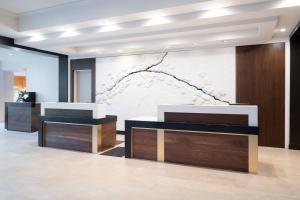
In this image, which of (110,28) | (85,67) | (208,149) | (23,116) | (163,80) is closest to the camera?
(208,149)

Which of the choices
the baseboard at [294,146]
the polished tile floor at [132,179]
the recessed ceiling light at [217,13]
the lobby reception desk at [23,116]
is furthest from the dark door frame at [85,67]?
the baseboard at [294,146]

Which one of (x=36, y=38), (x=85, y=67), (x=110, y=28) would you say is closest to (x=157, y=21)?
(x=110, y=28)

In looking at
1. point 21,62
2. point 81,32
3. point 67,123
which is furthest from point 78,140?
point 21,62

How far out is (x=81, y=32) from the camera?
5.39 metres

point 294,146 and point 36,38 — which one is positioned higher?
point 36,38

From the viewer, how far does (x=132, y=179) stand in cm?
361

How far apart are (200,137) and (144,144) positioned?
119cm

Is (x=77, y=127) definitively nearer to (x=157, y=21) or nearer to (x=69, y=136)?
(x=69, y=136)

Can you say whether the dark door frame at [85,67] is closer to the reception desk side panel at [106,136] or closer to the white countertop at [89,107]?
the white countertop at [89,107]

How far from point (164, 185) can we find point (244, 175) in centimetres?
145

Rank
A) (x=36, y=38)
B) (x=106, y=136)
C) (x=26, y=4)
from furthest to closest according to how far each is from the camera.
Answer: (x=36, y=38)
(x=106, y=136)
(x=26, y=4)

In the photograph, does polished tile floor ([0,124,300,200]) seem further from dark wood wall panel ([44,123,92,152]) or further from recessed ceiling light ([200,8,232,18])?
recessed ceiling light ([200,8,232,18])

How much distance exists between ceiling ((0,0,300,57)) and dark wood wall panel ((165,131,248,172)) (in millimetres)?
2217

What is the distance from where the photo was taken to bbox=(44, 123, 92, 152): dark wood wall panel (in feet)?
17.5
